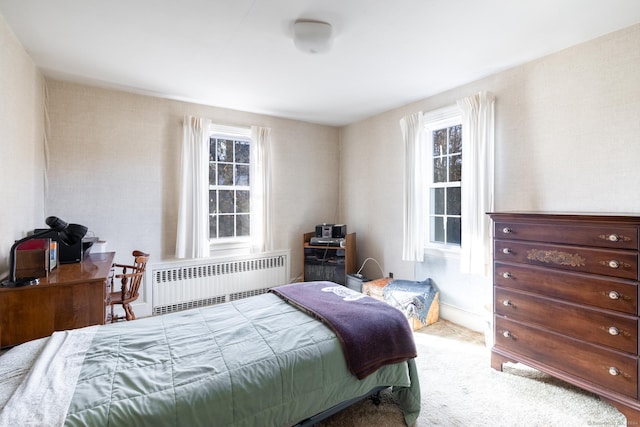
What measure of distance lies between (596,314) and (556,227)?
1.87ft

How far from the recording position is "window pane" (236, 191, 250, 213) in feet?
13.7

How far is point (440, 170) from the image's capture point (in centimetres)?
355

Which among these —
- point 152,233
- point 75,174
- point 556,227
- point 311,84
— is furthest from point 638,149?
point 75,174

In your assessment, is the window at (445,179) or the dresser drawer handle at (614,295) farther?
the window at (445,179)

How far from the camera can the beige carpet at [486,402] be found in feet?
6.09

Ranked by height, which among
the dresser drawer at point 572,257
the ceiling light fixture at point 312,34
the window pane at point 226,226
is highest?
the ceiling light fixture at point 312,34

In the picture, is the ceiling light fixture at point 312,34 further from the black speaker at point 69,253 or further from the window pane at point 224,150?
the black speaker at point 69,253

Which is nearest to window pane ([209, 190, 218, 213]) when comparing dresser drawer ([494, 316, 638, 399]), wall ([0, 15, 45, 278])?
wall ([0, 15, 45, 278])

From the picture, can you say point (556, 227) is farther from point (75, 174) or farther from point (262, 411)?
point (75, 174)

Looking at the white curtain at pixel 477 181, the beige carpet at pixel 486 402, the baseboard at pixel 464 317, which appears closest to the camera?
the beige carpet at pixel 486 402

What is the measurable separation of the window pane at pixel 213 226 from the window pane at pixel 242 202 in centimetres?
32

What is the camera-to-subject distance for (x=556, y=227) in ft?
6.68

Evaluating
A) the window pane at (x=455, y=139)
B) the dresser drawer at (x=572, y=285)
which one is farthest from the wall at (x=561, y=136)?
the dresser drawer at (x=572, y=285)

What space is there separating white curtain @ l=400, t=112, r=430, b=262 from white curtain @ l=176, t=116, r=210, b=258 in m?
2.48
